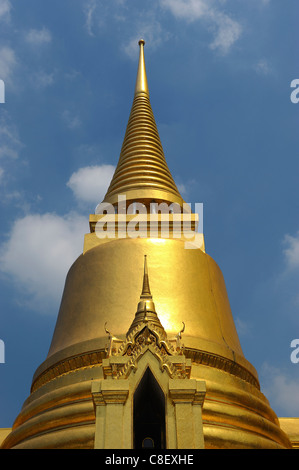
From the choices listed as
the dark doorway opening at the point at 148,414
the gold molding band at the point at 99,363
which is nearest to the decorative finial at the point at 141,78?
the gold molding band at the point at 99,363

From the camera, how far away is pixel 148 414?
335 inches

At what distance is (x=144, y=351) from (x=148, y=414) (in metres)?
0.99

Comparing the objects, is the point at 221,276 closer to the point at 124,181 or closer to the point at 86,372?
the point at 124,181

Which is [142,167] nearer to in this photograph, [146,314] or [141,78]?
[141,78]

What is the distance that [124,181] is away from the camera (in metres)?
17.0

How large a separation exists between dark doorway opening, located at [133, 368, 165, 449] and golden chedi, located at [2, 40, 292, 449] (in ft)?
0.05

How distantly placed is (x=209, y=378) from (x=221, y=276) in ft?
14.0

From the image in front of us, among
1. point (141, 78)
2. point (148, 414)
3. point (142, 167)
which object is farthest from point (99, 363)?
point (141, 78)

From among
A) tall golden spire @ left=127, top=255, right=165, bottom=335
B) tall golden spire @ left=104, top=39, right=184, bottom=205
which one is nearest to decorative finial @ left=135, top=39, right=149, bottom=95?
tall golden spire @ left=104, top=39, right=184, bottom=205

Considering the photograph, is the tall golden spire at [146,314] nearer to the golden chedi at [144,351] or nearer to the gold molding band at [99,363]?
the golden chedi at [144,351]

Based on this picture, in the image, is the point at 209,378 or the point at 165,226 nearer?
the point at 209,378

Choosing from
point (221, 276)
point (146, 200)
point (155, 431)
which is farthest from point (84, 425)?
point (146, 200)

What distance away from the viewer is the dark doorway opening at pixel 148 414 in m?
8.24
